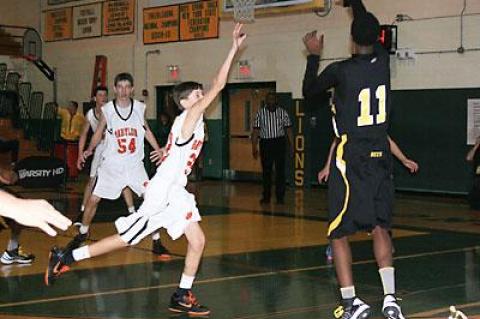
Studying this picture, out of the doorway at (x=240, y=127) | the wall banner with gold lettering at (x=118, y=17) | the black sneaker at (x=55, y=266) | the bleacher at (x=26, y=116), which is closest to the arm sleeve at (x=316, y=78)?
the black sneaker at (x=55, y=266)

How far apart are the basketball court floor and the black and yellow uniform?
113 centimetres

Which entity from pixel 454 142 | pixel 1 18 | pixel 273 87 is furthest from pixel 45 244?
pixel 1 18

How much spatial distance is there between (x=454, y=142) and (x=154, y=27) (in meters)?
11.1

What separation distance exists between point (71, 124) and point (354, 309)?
21284mm

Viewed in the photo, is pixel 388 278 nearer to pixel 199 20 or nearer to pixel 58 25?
pixel 199 20

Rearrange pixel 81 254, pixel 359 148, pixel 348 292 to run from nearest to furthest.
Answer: pixel 359 148
pixel 348 292
pixel 81 254

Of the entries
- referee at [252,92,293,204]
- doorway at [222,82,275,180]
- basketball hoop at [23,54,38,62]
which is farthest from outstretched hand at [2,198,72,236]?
basketball hoop at [23,54,38,62]

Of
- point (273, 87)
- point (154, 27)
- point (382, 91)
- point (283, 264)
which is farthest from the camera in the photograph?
point (154, 27)

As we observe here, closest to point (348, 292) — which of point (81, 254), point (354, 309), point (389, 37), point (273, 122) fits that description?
point (354, 309)

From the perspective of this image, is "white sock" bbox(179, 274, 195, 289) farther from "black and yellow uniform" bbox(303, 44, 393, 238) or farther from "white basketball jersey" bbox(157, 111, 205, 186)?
"black and yellow uniform" bbox(303, 44, 393, 238)

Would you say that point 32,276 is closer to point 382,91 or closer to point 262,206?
point 382,91

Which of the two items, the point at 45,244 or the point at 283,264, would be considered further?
the point at 45,244

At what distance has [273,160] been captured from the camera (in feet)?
59.3

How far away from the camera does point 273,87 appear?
2411cm
